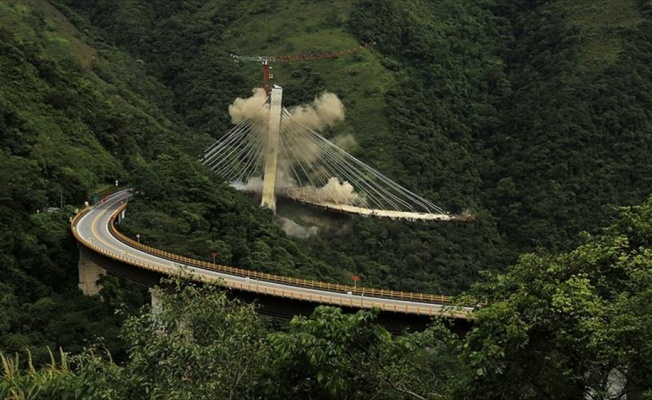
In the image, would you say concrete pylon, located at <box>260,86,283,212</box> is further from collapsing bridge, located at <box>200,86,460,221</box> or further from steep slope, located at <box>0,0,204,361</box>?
steep slope, located at <box>0,0,204,361</box>

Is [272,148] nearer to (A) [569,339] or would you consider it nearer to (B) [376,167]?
(B) [376,167]

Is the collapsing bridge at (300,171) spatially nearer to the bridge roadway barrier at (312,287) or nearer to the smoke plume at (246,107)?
the smoke plume at (246,107)

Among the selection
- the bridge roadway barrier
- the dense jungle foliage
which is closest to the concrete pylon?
the bridge roadway barrier

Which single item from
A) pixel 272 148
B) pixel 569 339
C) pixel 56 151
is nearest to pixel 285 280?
pixel 569 339

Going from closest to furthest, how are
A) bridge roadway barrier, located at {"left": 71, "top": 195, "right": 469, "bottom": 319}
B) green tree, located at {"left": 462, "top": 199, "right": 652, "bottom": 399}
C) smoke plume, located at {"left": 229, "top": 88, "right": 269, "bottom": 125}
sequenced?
green tree, located at {"left": 462, "top": 199, "right": 652, "bottom": 399}
bridge roadway barrier, located at {"left": 71, "top": 195, "right": 469, "bottom": 319}
smoke plume, located at {"left": 229, "top": 88, "right": 269, "bottom": 125}

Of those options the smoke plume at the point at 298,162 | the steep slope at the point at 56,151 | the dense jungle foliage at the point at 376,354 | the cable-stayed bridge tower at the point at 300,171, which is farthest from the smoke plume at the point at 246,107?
the dense jungle foliage at the point at 376,354

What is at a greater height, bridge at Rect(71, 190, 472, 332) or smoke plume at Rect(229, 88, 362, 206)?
bridge at Rect(71, 190, 472, 332)

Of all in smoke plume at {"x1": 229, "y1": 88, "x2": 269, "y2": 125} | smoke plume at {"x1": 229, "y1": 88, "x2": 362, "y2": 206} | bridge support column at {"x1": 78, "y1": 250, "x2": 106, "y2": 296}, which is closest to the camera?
bridge support column at {"x1": 78, "y1": 250, "x2": 106, "y2": 296}

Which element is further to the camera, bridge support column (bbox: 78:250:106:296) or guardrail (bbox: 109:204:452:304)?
bridge support column (bbox: 78:250:106:296)
